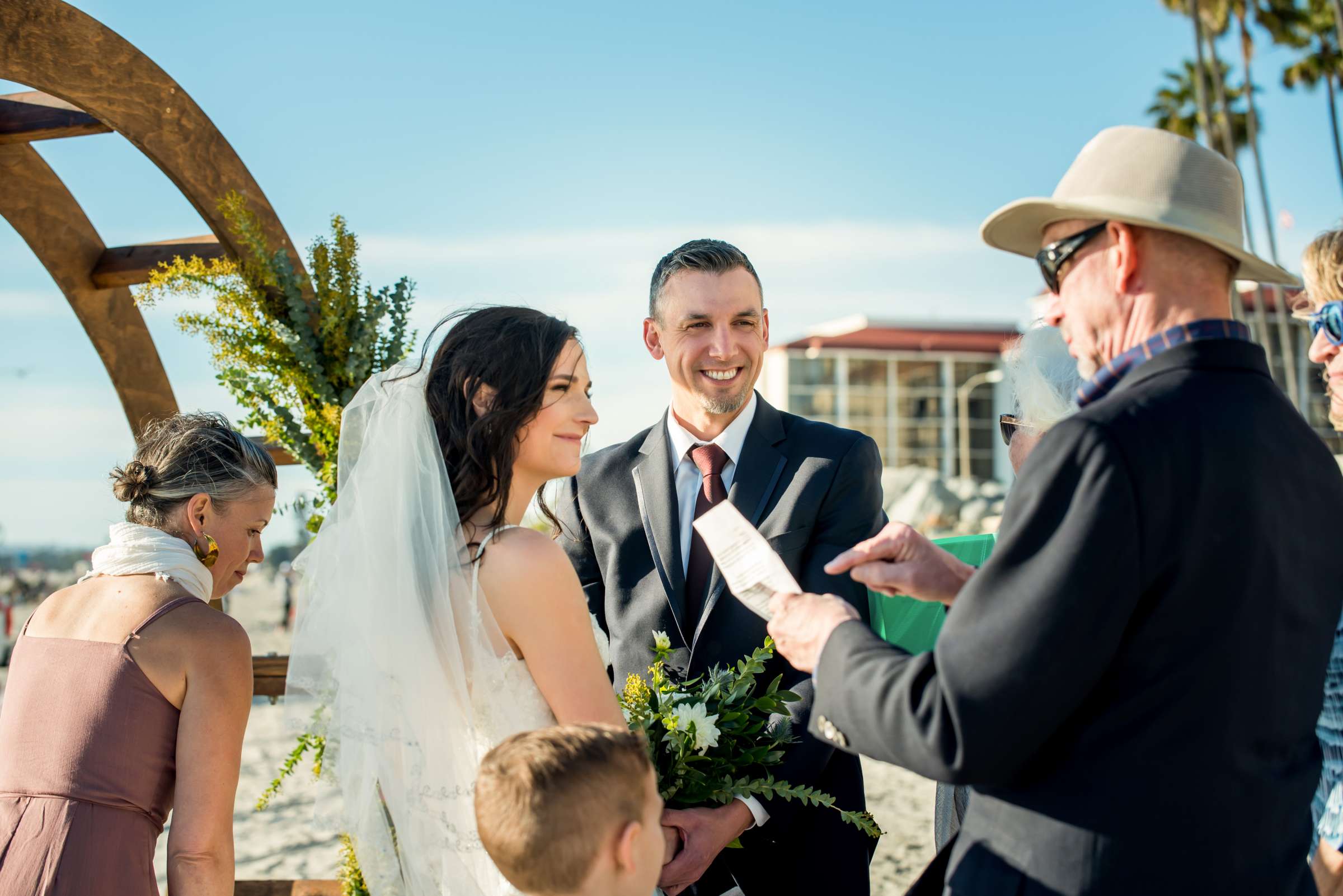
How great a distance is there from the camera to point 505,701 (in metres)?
2.90

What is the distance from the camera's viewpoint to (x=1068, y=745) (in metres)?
2.02

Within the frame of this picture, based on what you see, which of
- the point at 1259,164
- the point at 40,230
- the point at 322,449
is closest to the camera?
the point at 322,449

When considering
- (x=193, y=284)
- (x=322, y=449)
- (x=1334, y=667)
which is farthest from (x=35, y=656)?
(x=1334, y=667)

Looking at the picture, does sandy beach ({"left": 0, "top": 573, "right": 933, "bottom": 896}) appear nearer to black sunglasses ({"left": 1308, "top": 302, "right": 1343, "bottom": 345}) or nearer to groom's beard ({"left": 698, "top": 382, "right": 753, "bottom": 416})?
groom's beard ({"left": 698, "top": 382, "right": 753, "bottom": 416})

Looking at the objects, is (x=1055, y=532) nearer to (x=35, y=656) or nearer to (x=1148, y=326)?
(x=1148, y=326)

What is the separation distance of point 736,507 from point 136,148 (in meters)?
3.09

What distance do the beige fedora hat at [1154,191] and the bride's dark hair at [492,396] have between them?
4.61 ft

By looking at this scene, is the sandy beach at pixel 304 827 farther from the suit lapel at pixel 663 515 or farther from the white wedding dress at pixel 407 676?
the white wedding dress at pixel 407 676

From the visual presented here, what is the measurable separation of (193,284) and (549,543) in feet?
9.37

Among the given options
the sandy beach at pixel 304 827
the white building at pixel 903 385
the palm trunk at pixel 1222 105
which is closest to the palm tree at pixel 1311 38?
the palm trunk at pixel 1222 105

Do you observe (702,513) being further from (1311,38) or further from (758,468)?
(1311,38)

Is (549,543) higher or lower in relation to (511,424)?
lower

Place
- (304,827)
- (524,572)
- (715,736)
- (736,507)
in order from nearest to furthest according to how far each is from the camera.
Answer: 1. (524,572)
2. (715,736)
3. (736,507)
4. (304,827)

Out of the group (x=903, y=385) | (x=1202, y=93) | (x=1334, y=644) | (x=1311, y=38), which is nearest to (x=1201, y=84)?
(x=1202, y=93)
